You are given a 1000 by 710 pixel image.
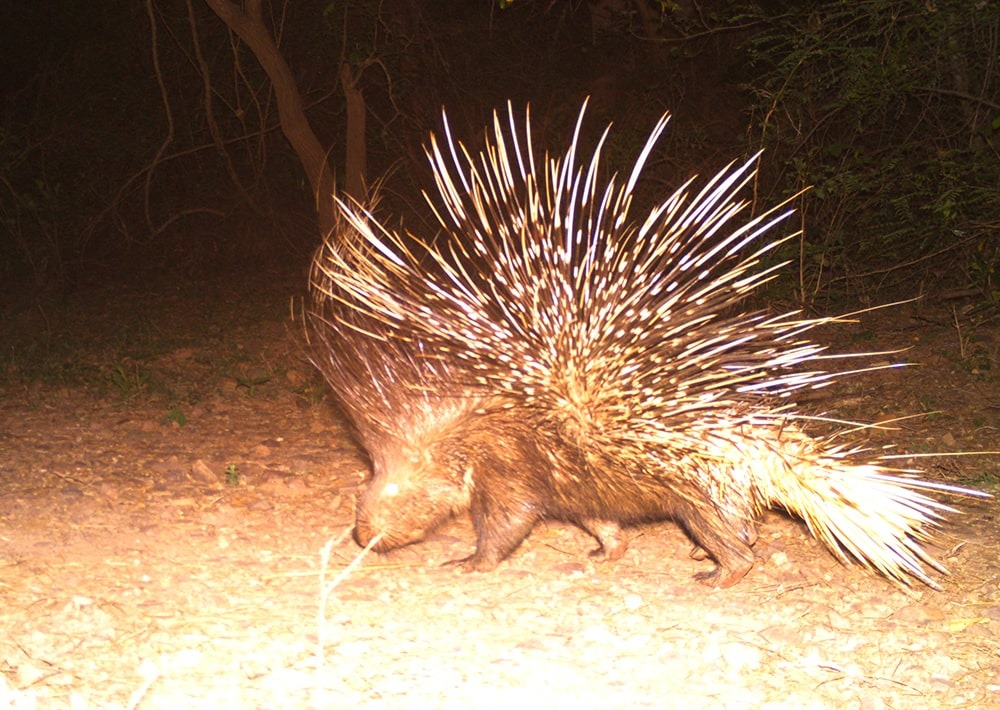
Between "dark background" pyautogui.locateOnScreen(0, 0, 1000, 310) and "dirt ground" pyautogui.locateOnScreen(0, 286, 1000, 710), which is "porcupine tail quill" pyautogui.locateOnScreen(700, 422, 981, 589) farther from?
"dark background" pyautogui.locateOnScreen(0, 0, 1000, 310)

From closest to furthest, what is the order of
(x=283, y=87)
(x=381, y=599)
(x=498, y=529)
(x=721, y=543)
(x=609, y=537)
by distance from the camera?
(x=381, y=599)
(x=721, y=543)
(x=498, y=529)
(x=609, y=537)
(x=283, y=87)

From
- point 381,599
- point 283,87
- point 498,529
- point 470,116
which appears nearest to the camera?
point 381,599

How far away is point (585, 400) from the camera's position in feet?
10.1

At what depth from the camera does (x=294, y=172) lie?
1142 cm

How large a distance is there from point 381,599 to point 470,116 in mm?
7697

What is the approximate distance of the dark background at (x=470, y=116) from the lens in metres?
5.64

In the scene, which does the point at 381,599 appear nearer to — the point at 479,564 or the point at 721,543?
the point at 479,564

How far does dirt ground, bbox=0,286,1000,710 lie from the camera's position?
2506mm

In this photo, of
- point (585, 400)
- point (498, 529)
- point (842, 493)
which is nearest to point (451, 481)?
point (498, 529)

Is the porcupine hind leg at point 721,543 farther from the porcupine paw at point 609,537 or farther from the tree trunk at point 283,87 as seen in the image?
the tree trunk at point 283,87

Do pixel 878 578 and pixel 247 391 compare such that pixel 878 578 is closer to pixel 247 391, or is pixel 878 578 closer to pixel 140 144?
pixel 247 391

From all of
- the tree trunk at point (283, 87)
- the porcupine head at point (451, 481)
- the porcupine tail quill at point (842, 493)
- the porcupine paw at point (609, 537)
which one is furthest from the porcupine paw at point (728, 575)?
the tree trunk at point (283, 87)

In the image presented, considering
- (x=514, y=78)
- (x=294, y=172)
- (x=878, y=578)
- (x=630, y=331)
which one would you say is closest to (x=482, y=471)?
(x=630, y=331)

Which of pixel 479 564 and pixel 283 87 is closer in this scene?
pixel 479 564
